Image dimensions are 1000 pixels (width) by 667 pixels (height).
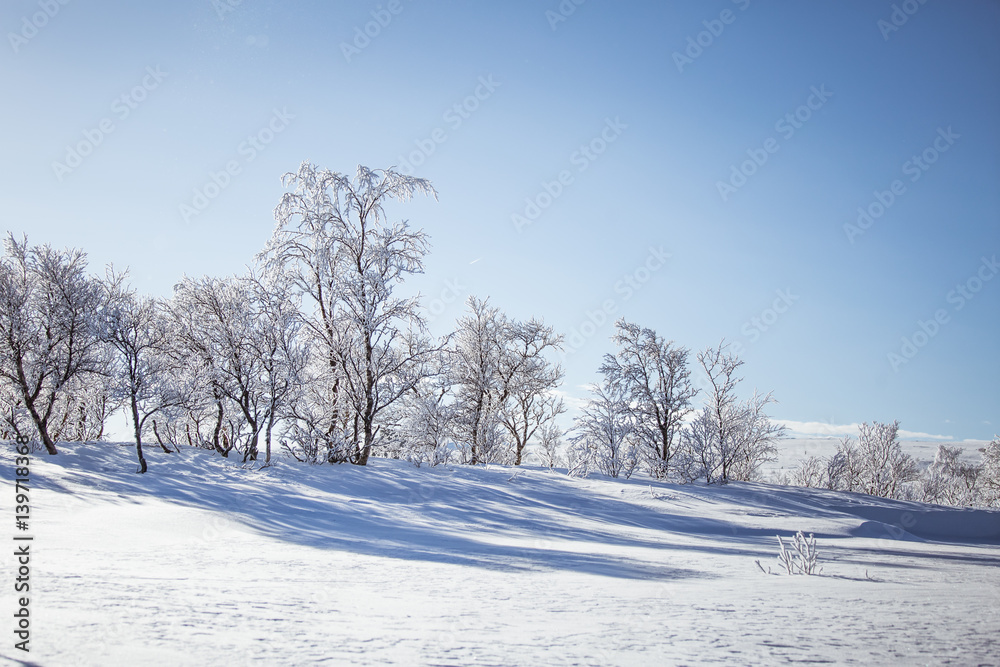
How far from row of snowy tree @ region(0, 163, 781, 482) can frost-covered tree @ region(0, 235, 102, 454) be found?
0.05m

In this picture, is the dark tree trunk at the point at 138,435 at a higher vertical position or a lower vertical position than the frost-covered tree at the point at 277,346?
lower

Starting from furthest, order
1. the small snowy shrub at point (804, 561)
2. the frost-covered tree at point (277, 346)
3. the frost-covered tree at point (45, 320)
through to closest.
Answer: the frost-covered tree at point (45, 320) < the frost-covered tree at point (277, 346) < the small snowy shrub at point (804, 561)

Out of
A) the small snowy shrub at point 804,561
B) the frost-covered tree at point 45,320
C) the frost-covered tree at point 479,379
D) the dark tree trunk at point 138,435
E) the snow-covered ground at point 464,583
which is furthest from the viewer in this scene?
the frost-covered tree at point 479,379

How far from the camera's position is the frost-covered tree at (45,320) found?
16844 millimetres

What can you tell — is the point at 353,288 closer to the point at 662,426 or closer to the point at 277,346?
the point at 277,346

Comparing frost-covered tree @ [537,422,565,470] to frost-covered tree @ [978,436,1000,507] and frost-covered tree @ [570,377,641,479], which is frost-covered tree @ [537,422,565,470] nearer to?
frost-covered tree @ [570,377,641,479]

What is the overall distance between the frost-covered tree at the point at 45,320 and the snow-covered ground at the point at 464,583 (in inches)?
273

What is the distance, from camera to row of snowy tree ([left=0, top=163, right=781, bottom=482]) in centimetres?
1505

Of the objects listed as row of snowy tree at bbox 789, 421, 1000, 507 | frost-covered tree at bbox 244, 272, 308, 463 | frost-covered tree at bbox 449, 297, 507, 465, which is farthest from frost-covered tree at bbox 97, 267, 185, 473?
row of snowy tree at bbox 789, 421, 1000, 507

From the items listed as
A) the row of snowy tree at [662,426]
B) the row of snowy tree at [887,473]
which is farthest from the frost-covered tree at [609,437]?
the row of snowy tree at [887,473]

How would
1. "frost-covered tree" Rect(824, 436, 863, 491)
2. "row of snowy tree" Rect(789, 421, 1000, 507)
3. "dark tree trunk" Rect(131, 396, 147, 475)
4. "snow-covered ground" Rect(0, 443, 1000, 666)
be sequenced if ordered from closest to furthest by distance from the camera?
1. "snow-covered ground" Rect(0, 443, 1000, 666)
2. "dark tree trunk" Rect(131, 396, 147, 475)
3. "frost-covered tree" Rect(824, 436, 863, 491)
4. "row of snowy tree" Rect(789, 421, 1000, 507)

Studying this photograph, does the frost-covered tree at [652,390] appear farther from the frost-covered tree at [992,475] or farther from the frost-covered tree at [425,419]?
the frost-covered tree at [992,475]

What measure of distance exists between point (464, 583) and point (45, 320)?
19.5 meters

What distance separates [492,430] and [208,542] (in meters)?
17.1
